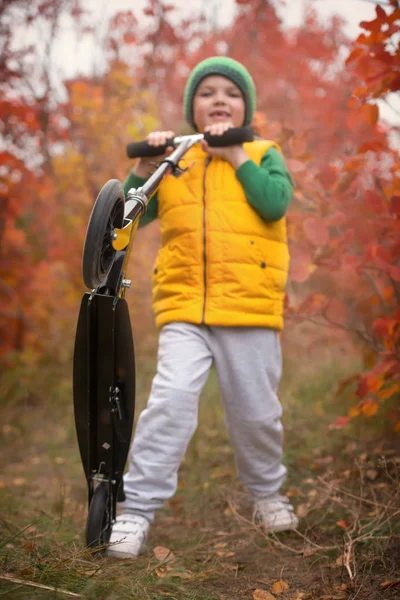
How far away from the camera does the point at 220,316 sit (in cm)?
252

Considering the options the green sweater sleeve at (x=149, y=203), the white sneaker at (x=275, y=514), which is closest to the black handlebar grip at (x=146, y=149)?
the green sweater sleeve at (x=149, y=203)

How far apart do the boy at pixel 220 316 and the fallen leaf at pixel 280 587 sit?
491mm

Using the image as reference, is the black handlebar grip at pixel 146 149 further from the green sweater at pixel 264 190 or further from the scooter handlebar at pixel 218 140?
the green sweater at pixel 264 190

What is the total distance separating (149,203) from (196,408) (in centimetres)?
93

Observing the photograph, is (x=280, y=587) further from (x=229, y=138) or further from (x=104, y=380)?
(x=229, y=138)

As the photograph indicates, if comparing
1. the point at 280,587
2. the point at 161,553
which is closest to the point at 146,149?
the point at 161,553

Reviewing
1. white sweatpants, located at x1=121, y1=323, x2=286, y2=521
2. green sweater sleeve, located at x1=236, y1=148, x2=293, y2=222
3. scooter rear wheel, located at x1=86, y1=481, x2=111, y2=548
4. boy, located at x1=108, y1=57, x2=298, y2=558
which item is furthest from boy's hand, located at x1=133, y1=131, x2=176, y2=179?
scooter rear wheel, located at x1=86, y1=481, x2=111, y2=548

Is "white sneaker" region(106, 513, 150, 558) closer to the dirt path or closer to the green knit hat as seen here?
the dirt path

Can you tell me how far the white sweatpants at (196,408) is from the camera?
2441 millimetres

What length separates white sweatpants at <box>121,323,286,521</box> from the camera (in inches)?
96.1

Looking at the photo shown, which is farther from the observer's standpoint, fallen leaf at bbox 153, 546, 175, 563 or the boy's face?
the boy's face

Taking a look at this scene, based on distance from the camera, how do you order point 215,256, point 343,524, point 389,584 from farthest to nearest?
1. point 215,256
2. point 343,524
3. point 389,584

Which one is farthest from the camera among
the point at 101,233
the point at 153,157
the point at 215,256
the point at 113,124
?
Result: the point at 113,124

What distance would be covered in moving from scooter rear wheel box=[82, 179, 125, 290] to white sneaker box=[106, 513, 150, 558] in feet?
3.15
